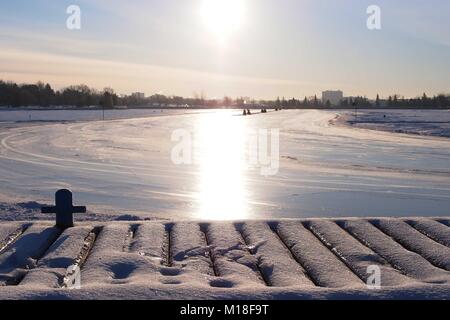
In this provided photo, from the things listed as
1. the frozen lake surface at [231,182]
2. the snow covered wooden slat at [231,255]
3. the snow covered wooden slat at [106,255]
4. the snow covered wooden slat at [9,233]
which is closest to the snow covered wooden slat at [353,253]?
the snow covered wooden slat at [231,255]

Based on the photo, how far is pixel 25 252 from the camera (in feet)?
14.0

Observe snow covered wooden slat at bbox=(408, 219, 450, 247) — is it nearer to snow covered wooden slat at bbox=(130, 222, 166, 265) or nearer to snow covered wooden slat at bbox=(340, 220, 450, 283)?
snow covered wooden slat at bbox=(340, 220, 450, 283)

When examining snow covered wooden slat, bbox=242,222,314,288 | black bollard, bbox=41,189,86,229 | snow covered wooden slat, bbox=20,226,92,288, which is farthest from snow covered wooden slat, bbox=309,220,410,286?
black bollard, bbox=41,189,86,229

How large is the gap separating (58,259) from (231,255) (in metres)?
1.36

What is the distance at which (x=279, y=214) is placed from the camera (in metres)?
8.40

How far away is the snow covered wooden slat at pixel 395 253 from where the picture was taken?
3688mm

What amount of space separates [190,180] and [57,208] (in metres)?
6.84

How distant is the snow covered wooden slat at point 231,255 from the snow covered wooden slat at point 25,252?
4.73 ft

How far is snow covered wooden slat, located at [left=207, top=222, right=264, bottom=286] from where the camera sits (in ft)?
12.3

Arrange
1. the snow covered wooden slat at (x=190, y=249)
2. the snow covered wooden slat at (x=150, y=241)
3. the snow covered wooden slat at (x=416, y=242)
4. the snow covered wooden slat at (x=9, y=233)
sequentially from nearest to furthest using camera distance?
the snow covered wooden slat at (x=190, y=249)
the snow covered wooden slat at (x=416, y=242)
the snow covered wooden slat at (x=150, y=241)
the snow covered wooden slat at (x=9, y=233)

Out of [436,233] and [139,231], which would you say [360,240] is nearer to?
[436,233]

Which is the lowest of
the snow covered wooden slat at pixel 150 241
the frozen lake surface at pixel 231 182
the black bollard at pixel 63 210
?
the frozen lake surface at pixel 231 182

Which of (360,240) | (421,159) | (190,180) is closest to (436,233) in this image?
(360,240)

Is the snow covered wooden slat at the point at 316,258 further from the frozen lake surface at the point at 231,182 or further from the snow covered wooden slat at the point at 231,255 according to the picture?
the frozen lake surface at the point at 231,182
